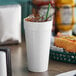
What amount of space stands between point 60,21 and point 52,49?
496 millimetres

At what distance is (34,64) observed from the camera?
3.55 ft

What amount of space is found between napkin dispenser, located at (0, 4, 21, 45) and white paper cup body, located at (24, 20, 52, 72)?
0.40 metres

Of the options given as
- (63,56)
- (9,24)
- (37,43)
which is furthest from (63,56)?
(9,24)

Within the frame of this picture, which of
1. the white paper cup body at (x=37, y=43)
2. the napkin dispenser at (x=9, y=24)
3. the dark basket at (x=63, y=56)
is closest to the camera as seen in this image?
the white paper cup body at (x=37, y=43)

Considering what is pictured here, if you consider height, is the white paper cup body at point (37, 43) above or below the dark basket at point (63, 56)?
above

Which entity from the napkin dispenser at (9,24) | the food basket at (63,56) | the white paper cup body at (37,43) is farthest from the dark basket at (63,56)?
the napkin dispenser at (9,24)

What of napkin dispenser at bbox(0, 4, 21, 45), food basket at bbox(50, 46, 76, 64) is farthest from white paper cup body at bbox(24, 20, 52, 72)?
napkin dispenser at bbox(0, 4, 21, 45)

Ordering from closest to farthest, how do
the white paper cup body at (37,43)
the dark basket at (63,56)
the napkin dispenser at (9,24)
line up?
the white paper cup body at (37,43) < the dark basket at (63,56) < the napkin dispenser at (9,24)

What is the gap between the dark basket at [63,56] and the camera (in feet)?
3.76

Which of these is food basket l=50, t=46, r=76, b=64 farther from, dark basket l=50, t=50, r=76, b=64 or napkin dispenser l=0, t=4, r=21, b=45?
napkin dispenser l=0, t=4, r=21, b=45

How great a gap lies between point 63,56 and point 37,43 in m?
0.16

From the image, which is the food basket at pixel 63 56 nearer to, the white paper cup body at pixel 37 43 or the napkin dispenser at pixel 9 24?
the white paper cup body at pixel 37 43

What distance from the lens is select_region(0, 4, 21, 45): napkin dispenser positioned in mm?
1447

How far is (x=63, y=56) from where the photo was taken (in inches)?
45.8
